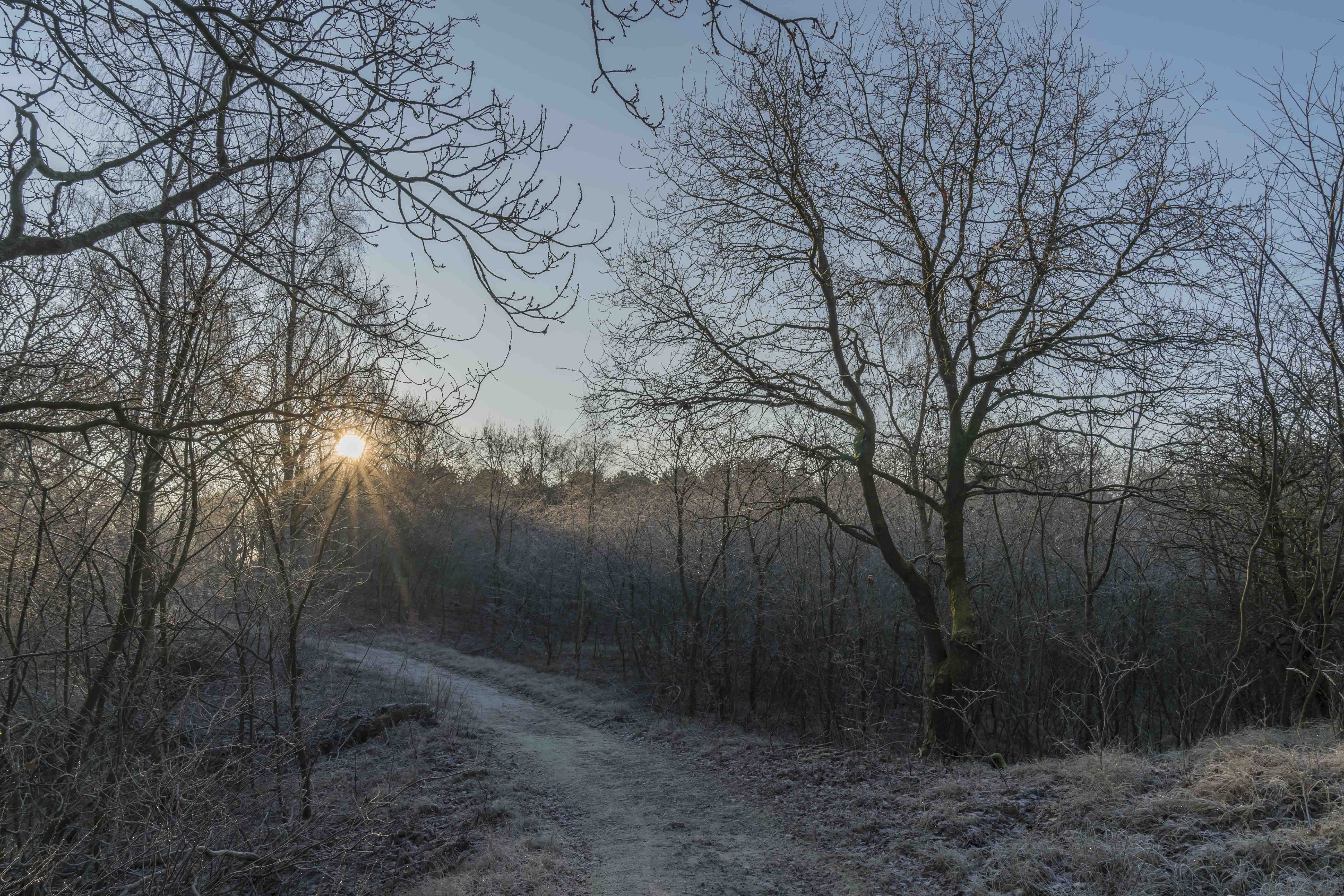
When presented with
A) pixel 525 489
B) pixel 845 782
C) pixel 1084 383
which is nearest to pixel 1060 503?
pixel 1084 383

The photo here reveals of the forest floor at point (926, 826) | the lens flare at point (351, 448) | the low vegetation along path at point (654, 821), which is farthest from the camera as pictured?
the lens flare at point (351, 448)

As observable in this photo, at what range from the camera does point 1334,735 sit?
6.83 m

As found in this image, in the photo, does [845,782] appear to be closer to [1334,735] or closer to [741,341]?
[1334,735]

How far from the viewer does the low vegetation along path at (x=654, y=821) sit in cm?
589

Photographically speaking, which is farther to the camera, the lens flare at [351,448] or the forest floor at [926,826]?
the lens flare at [351,448]

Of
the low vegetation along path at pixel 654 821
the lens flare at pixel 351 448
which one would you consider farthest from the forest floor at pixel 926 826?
the lens flare at pixel 351 448

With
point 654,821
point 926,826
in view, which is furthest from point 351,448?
point 926,826

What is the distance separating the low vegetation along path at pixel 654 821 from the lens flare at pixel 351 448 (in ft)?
11.9

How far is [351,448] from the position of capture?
6754 mm

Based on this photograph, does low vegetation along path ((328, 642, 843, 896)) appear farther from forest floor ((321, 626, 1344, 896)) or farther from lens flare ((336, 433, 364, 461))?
lens flare ((336, 433, 364, 461))

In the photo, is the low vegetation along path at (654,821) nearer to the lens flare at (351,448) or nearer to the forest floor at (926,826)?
the forest floor at (926,826)

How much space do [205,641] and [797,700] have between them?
436 inches

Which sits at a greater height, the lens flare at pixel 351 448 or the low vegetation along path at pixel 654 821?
the lens flare at pixel 351 448

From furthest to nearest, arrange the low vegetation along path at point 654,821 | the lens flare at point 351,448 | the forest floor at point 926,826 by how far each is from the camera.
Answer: the lens flare at point 351,448
the low vegetation along path at point 654,821
the forest floor at point 926,826
